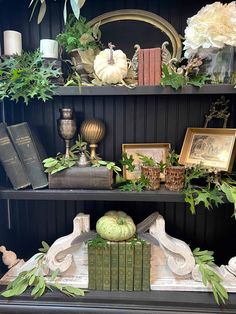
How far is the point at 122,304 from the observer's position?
3.25 feet

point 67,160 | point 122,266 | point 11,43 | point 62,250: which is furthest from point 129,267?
point 11,43

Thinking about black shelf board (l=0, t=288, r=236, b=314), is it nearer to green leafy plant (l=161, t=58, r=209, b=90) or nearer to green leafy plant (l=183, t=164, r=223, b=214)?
green leafy plant (l=183, t=164, r=223, b=214)

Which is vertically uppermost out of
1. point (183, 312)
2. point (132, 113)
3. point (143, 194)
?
point (132, 113)

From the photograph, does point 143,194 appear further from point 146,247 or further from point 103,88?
point 103,88

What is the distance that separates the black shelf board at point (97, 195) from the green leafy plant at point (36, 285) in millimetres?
307

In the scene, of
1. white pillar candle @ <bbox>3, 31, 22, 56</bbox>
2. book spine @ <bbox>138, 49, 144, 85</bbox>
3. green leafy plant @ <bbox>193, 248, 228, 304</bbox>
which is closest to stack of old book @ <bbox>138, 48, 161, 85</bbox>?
book spine @ <bbox>138, 49, 144, 85</bbox>

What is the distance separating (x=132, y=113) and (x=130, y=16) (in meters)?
0.42

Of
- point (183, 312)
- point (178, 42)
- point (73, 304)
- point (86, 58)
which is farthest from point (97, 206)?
point (178, 42)

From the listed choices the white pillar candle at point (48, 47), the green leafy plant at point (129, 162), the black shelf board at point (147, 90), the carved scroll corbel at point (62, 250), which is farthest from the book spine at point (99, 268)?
the white pillar candle at point (48, 47)

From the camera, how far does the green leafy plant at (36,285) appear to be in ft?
3.34

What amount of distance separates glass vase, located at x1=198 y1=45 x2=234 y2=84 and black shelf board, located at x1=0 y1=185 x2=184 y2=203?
1.51ft

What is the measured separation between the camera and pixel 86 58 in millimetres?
1046

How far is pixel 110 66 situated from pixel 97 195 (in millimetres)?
492

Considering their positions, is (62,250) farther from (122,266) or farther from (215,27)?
(215,27)
